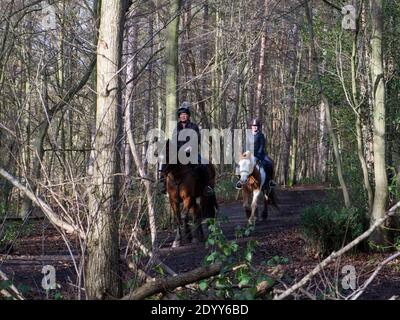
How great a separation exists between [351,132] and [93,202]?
34.4ft

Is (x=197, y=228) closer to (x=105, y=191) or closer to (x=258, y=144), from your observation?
(x=258, y=144)

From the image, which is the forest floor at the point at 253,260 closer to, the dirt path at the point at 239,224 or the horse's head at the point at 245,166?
the dirt path at the point at 239,224

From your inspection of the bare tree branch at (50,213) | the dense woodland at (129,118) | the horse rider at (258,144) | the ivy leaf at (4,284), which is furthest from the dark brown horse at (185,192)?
the ivy leaf at (4,284)

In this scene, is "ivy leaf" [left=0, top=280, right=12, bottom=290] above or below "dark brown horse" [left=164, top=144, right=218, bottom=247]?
below

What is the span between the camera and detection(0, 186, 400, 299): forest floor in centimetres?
659

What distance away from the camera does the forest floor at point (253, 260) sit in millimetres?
6586

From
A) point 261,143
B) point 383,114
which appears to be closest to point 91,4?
point 261,143

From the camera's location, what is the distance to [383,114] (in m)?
11.3

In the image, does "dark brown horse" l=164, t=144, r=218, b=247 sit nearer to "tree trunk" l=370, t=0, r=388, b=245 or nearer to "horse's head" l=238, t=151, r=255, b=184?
"horse's head" l=238, t=151, r=255, b=184

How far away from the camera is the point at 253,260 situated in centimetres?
1095

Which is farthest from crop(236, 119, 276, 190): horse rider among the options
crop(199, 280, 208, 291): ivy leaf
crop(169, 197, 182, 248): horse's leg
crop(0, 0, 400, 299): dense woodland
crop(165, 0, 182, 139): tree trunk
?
crop(199, 280, 208, 291): ivy leaf

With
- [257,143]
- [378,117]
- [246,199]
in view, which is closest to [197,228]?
[246,199]
